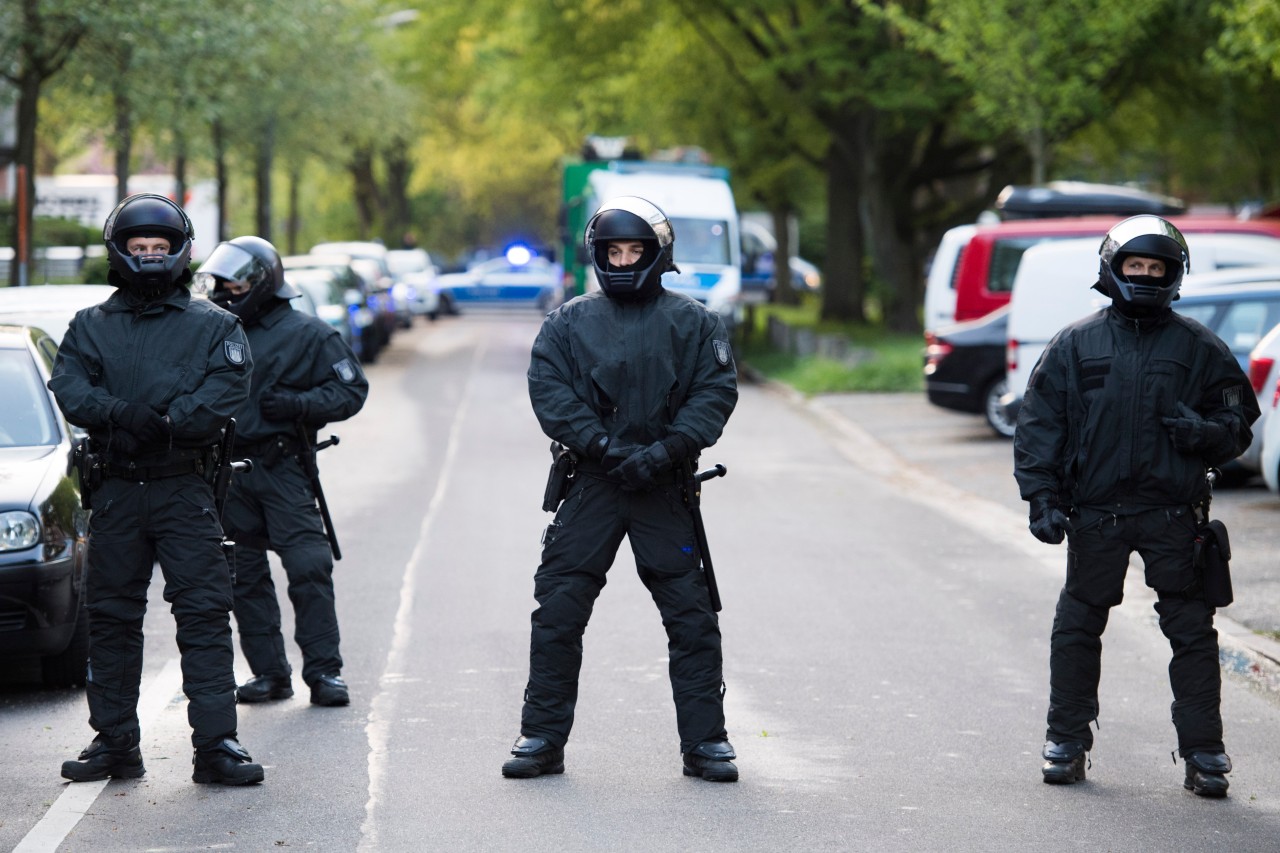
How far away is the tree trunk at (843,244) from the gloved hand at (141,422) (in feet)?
86.8

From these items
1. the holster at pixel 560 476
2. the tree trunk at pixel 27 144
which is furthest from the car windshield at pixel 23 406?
the tree trunk at pixel 27 144

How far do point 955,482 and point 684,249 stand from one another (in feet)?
38.8

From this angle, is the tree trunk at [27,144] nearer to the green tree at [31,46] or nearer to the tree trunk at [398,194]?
the green tree at [31,46]

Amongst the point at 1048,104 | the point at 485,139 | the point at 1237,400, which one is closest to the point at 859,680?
the point at 1237,400

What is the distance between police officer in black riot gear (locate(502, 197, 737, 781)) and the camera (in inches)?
226

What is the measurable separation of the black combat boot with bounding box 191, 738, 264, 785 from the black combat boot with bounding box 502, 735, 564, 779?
0.78m

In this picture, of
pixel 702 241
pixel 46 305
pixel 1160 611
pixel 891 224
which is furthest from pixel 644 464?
pixel 891 224

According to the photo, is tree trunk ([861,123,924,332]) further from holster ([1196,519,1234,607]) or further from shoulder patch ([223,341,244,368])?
shoulder patch ([223,341,244,368])

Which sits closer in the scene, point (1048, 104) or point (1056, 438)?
point (1056, 438)

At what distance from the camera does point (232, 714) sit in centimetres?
580

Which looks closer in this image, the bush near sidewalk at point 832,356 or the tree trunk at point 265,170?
the bush near sidewalk at point 832,356

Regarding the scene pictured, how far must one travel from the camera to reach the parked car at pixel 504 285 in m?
46.1

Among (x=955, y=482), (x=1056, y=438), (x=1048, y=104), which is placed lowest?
(x=955, y=482)

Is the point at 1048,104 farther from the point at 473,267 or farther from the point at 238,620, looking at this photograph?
the point at 473,267
